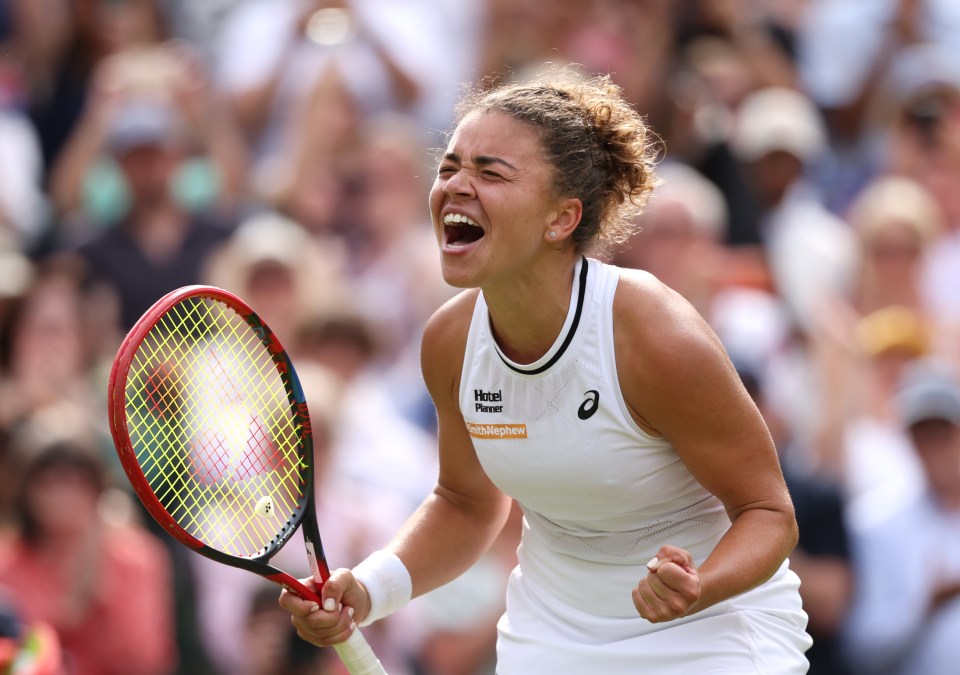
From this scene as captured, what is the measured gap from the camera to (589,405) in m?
3.18

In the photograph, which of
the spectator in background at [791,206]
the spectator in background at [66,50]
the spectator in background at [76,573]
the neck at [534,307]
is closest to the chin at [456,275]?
the neck at [534,307]

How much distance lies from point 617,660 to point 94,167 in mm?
4653

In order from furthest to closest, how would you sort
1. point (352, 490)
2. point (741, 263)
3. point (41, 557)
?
point (741, 263)
point (352, 490)
point (41, 557)

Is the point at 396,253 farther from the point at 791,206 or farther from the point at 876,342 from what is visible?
the point at 876,342

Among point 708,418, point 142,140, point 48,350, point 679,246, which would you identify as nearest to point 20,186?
point 142,140

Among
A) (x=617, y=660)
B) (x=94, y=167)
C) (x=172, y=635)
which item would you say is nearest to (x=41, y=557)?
(x=172, y=635)

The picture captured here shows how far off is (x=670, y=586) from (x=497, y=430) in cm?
63

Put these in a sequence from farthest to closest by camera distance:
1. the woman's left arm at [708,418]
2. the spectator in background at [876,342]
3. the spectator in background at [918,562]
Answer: the spectator in background at [876,342] → the spectator in background at [918,562] → the woman's left arm at [708,418]

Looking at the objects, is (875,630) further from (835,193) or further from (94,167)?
(94,167)

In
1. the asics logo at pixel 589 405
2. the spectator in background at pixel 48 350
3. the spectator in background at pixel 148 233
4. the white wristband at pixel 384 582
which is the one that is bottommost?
the spectator in background at pixel 48 350

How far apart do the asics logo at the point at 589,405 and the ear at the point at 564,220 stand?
34 centimetres

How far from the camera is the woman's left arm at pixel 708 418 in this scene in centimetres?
307

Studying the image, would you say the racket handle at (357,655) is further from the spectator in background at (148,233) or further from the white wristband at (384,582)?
the spectator in background at (148,233)

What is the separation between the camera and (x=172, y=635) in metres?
5.57
